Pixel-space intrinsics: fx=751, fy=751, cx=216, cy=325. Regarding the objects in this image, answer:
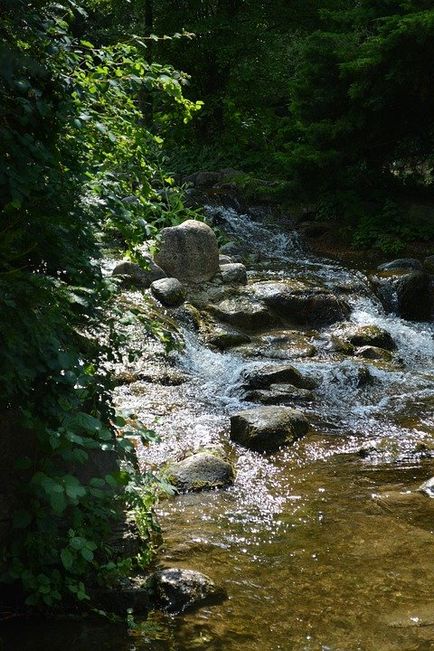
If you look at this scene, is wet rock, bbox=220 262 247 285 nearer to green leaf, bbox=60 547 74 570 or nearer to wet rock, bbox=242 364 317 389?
wet rock, bbox=242 364 317 389

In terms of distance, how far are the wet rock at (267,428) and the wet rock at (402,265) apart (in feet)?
17.8

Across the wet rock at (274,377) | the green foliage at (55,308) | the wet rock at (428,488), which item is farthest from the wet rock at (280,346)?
the green foliage at (55,308)

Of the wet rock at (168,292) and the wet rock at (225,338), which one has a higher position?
the wet rock at (168,292)

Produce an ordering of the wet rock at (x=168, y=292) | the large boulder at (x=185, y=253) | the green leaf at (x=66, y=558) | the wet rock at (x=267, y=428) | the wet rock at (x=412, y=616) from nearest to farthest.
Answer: the green leaf at (x=66, y=558), the wet rock at (x=412, y=616), the wet rock at (x=267, y=428), the wet rock at (x=168, y=292), the large boulder at (x=185, y=253)

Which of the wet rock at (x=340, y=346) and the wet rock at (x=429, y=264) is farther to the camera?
the wet rock at (x=429, y=264)

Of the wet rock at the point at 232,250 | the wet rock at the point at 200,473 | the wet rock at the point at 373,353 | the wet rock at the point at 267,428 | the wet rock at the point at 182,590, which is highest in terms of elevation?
the wet rock at the point at 232,250

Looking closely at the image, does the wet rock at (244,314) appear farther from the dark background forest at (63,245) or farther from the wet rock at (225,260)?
the dark background forest at (63,245)

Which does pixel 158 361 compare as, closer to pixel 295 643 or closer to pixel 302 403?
pixel 302 403

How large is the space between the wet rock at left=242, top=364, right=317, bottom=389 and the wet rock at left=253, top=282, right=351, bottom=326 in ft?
6.97

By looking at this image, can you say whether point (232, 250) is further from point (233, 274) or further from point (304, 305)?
point (304, 305)

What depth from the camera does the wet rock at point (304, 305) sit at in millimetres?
9805

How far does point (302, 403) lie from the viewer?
727 cm

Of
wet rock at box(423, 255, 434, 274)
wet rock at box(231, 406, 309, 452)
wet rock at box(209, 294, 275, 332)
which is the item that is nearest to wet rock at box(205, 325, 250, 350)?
wet rock at box(209, 294, 275, 332)

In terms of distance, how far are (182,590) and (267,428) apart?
2.62 metres
